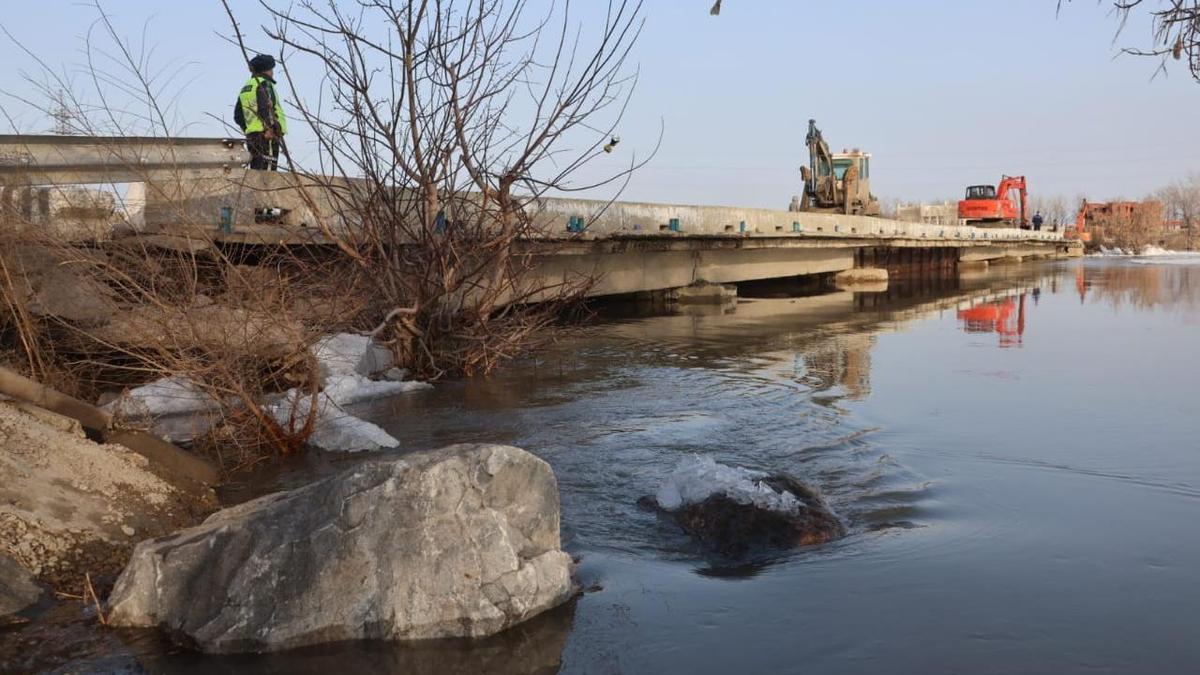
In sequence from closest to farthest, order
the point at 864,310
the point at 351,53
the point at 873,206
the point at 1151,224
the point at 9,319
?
1. the point at 9,319
2. the point at 351,53
3. the point at 864,310
4. the point at 873,206
5. the point at 1151,224

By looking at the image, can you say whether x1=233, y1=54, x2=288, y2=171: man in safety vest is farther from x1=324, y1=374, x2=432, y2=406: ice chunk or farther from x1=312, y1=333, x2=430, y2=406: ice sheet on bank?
x1=324, y1=374, x2=432, y2=406: ice chunk

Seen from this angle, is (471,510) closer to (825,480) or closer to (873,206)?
(825,480)

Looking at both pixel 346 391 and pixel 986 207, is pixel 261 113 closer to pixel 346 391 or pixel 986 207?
pixel 346 391

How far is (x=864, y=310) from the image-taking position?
19984mm

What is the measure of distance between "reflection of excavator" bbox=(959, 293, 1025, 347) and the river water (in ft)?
6.50

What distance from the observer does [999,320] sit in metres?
17.6

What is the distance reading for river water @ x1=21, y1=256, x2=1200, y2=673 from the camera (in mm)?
3564

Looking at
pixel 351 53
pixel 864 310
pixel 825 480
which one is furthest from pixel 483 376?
pixel 864 310

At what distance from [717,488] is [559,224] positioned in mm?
9714

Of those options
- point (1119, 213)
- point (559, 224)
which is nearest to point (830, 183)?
point (559, 224)

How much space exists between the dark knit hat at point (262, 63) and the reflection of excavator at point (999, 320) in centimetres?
975

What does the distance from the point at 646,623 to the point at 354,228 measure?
274 inches

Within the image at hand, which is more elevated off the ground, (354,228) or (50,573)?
(354,228)

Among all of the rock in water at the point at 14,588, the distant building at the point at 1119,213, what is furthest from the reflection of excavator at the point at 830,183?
the distant building at the point at 1119,213
